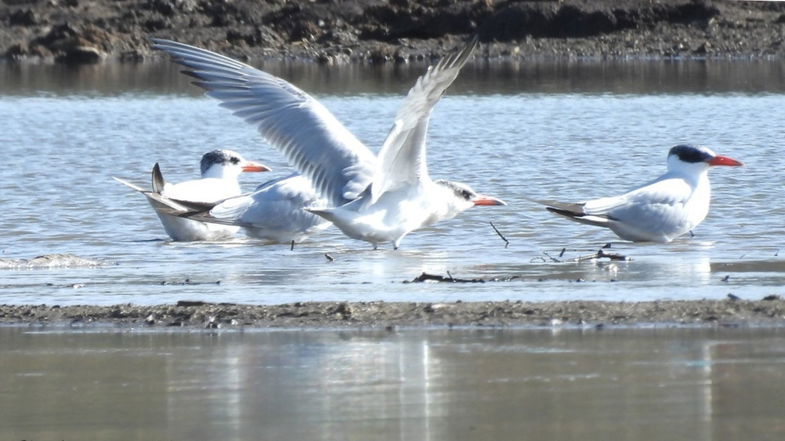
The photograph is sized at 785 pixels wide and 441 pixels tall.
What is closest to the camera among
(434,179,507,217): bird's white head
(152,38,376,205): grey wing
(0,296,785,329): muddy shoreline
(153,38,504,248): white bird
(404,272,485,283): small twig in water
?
(0,296,785,329): muddy shoreline

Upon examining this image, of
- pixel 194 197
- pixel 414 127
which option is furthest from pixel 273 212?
pixel 414 127

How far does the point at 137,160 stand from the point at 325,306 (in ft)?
31.2

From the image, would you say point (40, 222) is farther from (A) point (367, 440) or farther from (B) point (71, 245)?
(A) point (367, 440)

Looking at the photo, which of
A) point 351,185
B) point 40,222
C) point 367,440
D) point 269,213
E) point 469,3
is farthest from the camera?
point 469,3

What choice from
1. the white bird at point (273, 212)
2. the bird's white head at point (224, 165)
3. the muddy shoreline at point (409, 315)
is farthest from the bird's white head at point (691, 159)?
the muddy shoreline at point (409, 315)

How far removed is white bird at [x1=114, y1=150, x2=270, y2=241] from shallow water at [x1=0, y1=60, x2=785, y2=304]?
230 mm

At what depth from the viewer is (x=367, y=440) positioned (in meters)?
5.00

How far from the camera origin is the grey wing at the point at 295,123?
10352 mm

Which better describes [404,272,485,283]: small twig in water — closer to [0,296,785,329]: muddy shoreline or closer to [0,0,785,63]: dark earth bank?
[0,296,785,329]: muddy shoreline

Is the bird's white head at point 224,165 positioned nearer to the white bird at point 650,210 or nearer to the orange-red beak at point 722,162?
the white bird at point 650,210

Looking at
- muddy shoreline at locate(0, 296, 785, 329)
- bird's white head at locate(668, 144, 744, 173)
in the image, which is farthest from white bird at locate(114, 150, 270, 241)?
muddy shoreline at locate(0, 296, 785, 329)

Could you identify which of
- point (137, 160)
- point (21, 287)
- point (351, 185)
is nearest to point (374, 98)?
point (137, 160)

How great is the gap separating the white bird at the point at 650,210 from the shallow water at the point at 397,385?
3429 mm

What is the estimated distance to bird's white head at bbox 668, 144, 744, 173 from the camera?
1064 centimetres
